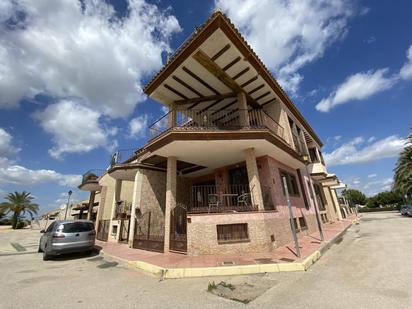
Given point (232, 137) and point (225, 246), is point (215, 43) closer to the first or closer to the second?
point (232, 137)

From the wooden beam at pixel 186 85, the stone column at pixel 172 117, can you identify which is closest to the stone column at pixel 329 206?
the wooden beam at pixel 186 85

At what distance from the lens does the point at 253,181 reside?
8891 millimetres

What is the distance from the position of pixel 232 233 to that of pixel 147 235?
5.10 metres

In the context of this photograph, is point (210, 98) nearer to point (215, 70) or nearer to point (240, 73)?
point (215, 70)

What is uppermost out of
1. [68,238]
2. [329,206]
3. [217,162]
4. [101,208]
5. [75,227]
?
[217,162]

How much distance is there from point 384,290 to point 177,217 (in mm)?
7402

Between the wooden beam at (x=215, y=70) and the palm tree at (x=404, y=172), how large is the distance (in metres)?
31.1

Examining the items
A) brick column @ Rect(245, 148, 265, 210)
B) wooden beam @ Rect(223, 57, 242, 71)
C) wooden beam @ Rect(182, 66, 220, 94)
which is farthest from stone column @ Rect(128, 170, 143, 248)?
wooden beam @ Rect(223, 57, 242, 71)

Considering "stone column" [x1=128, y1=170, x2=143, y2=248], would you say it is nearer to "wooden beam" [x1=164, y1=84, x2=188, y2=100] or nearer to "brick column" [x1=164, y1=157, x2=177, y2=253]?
"brick column" [x1=164, y1=157, x2=177, y2=253]

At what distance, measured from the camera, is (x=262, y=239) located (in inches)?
309

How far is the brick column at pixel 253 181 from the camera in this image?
28.2 ft

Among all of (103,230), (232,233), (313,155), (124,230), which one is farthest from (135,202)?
(313,155)

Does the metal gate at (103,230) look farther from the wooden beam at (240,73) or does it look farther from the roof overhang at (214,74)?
the wooden beam at (240,73)

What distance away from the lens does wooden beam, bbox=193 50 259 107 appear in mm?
8375
